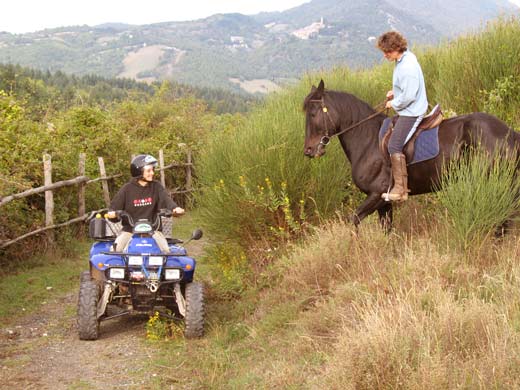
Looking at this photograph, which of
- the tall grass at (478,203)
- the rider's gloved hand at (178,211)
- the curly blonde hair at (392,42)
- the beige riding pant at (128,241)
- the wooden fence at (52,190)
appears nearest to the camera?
the tall grass at (478,203)

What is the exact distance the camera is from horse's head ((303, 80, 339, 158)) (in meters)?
7.77

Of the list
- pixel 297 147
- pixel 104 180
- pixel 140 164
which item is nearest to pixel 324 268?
pixel 140 164

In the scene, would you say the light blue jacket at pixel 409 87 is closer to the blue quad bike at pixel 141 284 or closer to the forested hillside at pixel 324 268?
the forested hillside at pixel 324 268

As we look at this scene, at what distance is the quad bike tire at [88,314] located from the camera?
6391mm

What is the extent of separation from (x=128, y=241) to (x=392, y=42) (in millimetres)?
3745

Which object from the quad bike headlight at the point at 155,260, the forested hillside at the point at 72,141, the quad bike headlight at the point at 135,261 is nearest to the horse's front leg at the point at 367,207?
the quad bike headlight at the point at 155,260

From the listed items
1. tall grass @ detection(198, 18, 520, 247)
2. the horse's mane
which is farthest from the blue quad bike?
the horse's mane

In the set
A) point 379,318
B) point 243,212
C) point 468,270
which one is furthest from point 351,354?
point 243,212

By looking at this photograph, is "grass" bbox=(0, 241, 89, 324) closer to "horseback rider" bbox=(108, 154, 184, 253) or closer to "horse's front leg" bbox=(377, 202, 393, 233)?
"horseback rider" bbox=(108, 154, 184, 253)

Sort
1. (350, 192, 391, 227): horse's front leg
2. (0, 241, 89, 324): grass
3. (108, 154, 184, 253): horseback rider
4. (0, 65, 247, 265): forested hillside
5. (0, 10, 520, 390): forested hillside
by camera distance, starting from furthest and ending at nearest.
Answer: (0, 65, 247, 265): forested hillside → (0, 241, 89, 324): grass → (350, 192, 391, 227): horse's front leg → (108, 154, 184, 253): horseback rider → (0, 10, 520, 390): forested hillside

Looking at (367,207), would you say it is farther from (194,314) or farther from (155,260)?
(155,260)

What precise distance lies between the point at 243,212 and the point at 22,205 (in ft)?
14.9

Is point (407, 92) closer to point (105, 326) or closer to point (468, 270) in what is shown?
Result: point (468, 270)

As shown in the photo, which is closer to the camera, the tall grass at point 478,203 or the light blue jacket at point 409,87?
the tall grass at point 478,203
